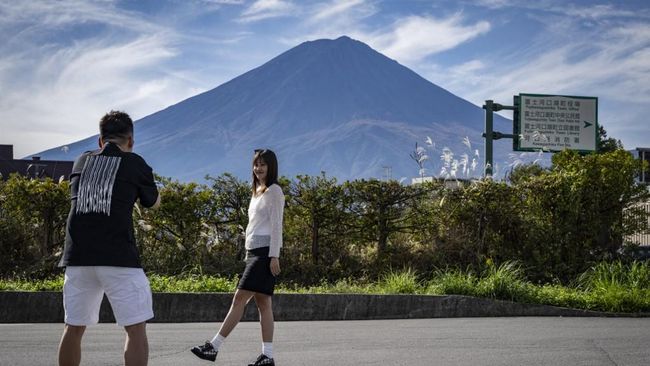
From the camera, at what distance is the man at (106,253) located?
175 inches

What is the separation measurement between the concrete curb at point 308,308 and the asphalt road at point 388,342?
1.23 feet

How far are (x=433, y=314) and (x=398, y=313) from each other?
0.47m

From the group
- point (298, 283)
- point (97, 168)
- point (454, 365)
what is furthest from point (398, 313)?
point (97, 168)

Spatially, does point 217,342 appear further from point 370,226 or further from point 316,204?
point 370,226

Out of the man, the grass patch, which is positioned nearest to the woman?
the man

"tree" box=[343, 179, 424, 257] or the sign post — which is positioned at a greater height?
the sign post

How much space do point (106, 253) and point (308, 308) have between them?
5592 millimetres

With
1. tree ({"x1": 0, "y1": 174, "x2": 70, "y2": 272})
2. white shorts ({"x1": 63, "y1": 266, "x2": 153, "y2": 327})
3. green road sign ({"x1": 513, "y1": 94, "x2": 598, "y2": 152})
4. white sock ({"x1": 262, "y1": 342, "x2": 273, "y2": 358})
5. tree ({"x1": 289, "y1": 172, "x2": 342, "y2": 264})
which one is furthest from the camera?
green road sign ({"x1": 513, "y1": 94, "x2": 598, "y2": 152})

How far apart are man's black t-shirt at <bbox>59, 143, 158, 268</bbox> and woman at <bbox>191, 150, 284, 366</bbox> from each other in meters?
1.77

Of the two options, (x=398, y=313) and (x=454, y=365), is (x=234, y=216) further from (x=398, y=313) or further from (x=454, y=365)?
(x=454, y=365)

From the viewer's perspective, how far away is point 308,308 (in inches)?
386

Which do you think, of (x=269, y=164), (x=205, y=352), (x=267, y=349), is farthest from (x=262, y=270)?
(x=269, y=164)

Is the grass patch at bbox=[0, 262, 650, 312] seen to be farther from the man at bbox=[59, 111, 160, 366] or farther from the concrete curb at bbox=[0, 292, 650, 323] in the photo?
the man at bbox=[59, 111, 160, 366]

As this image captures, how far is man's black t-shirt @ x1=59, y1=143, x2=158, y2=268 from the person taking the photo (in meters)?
4.46
